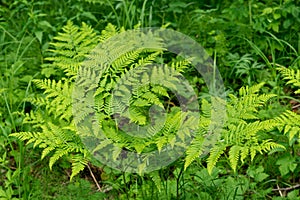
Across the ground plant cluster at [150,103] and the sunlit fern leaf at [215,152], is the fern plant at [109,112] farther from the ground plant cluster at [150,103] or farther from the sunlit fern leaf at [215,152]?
the sunlit fern leaf at [215,152]

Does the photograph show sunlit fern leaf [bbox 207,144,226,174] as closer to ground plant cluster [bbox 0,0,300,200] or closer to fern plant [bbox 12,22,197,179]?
ground plant cluster [bbox 0,0,300,200]

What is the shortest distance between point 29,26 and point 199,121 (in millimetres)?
2407

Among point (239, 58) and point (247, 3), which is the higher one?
point (247, 3)

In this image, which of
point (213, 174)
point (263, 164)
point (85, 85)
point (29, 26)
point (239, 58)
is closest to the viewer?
point (85, 85)

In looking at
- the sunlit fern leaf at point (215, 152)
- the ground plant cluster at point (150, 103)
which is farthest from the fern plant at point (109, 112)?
the sunlit fern leaf at point (215, 152)

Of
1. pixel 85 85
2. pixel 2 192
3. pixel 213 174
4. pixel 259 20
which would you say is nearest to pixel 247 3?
pixel 259 20

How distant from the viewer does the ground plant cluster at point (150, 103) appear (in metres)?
2.29

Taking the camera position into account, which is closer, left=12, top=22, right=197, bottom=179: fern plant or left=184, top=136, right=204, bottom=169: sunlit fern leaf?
left=184, top=136, right=204, bottom=169: sunlit fern leaf

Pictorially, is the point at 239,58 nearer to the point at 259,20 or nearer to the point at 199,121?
the point at 259,20

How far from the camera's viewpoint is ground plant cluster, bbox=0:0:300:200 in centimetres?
229

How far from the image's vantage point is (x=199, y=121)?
89.0 inches

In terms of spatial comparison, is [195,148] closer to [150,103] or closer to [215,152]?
[215,152]

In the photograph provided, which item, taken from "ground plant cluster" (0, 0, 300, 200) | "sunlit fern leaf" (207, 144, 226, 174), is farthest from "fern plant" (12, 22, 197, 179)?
"sunlit fern leaf" (207, 144, 226, 174)

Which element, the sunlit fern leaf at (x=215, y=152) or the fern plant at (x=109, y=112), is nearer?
the sunlit fern leaf at (x=215, y=152)
